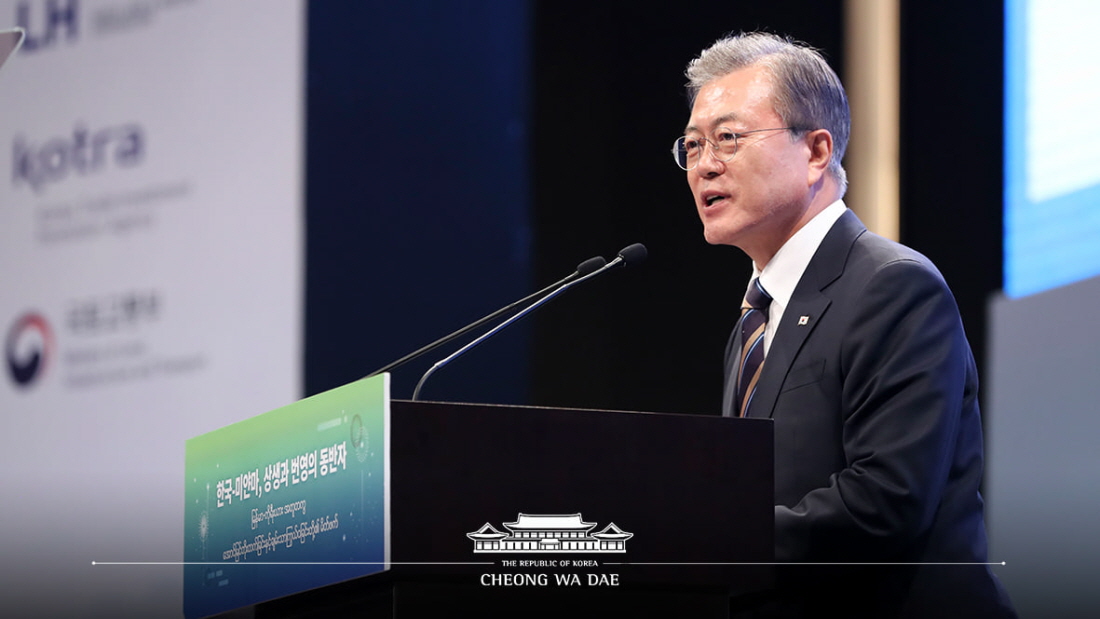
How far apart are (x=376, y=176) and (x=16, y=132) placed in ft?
4.55

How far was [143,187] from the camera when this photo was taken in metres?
4.95

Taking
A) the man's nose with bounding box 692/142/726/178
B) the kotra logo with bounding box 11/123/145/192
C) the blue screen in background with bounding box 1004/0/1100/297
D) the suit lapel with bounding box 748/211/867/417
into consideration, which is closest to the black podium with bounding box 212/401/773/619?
the suit lapel with bounding box 748/211/867/417

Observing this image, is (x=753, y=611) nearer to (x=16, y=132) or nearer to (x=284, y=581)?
(x=284, y=581)

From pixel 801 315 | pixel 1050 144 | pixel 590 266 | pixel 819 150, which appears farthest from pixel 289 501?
pixel 1050 144

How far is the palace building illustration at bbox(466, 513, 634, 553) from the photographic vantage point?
6.15ft

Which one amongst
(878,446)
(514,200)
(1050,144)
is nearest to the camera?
(878,446)

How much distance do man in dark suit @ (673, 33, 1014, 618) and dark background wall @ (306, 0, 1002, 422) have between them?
1.77m

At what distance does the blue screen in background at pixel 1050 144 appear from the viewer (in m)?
→ 3.35

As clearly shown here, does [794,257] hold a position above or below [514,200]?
below

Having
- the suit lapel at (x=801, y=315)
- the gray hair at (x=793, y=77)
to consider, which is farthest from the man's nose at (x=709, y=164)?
the suit lapel at (x=801, y=315)

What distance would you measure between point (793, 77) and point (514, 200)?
2073 millimetres

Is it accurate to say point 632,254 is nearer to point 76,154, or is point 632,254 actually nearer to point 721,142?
point 721,142

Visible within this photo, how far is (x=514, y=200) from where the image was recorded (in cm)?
470

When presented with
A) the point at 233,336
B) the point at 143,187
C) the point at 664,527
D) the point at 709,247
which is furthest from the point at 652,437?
the point at 143,187
